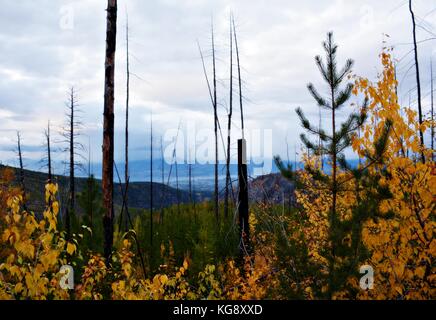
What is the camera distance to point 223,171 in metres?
16.0

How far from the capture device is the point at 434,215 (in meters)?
6.02

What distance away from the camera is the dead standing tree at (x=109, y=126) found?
33.3ft

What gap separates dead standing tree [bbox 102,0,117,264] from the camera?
1015 centimetres

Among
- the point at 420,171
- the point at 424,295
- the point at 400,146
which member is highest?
the point at 400,146

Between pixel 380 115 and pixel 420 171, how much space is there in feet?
3.27

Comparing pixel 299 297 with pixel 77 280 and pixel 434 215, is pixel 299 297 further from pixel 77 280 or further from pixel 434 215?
pixel 77 280

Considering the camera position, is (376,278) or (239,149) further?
(239,149)

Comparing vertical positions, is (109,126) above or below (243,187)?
above

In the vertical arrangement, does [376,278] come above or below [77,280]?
above

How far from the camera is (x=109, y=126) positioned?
33.2 ft
